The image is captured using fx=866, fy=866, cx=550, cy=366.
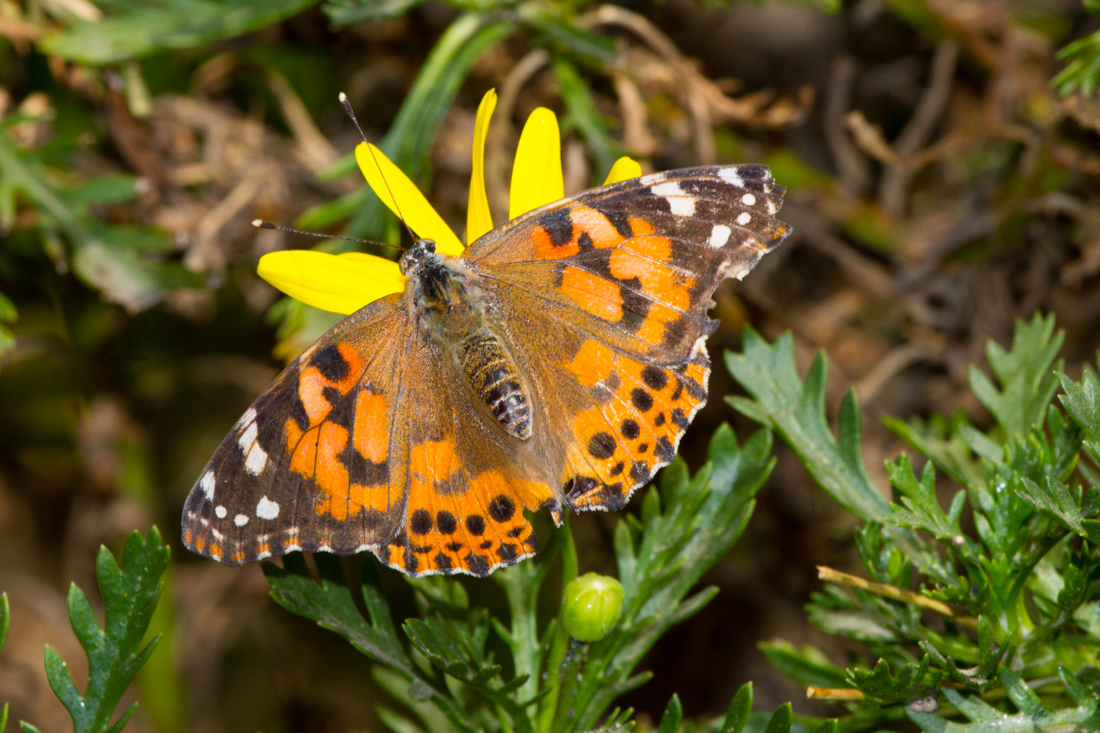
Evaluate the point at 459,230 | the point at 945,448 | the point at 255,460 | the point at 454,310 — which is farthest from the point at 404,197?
the point at 945,448

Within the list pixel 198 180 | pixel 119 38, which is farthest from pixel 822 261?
pixel 119 38

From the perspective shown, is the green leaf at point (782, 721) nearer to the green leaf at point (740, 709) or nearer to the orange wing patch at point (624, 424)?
the green leaf at point (740, 709)

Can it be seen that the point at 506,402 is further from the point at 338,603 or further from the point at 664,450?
the point at 338,603

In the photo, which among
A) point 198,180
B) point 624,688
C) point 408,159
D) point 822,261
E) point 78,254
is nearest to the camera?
point 624,688

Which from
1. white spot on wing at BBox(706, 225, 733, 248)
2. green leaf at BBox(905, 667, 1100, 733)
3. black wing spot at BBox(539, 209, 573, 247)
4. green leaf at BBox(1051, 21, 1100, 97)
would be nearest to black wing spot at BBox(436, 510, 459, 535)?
black wing spot at BBox(539, 209, 573, 247)

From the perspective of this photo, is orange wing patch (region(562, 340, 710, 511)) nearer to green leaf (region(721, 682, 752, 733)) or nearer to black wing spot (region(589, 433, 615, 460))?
black wing spot (region(589, 433, 615, 460))

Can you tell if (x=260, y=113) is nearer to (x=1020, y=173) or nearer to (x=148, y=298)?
(x=148, y=298)
